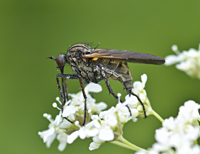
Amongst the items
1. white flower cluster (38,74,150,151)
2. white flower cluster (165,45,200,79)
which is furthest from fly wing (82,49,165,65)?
white flower cluster (165,45,200,79)

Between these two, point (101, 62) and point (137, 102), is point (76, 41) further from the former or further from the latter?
point (137, 102)

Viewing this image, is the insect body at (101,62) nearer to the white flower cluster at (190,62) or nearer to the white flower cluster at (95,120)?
the white flower cluster at (95,120)

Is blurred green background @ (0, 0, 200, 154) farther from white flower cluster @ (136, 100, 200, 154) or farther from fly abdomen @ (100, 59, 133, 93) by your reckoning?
white flower cluster @ (136, 100, 200, 154)

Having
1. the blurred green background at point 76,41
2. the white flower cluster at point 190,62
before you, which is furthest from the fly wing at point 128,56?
the blurred green background at point 76,41

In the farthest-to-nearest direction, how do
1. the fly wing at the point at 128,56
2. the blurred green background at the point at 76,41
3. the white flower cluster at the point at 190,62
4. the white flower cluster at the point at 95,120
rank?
the blurred green background at the point at 76,41
the fly wing at the point at 128,56
the white flower cluster at the point at 95,120
the white flower cluster at the point at 190,62

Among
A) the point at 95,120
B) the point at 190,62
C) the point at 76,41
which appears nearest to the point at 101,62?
the point at 95,120

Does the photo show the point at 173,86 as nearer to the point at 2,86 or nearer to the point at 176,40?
the point at 176,40
